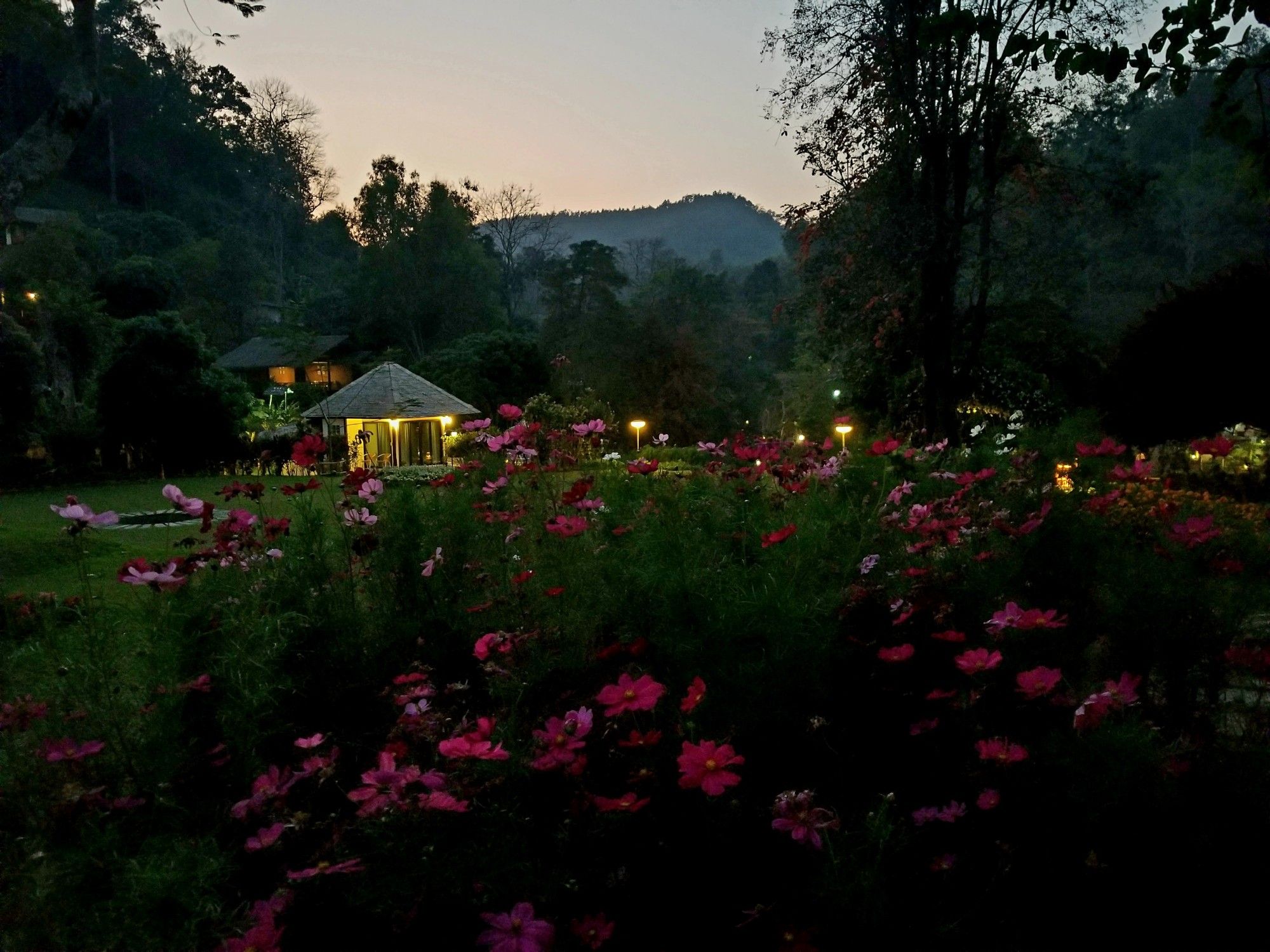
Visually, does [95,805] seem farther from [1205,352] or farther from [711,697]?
[1205,352]

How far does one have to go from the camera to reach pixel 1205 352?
8.41 m

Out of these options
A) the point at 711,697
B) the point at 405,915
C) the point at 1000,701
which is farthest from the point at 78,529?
the point at 1000,701

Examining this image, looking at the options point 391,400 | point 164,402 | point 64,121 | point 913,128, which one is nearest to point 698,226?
point 391,400

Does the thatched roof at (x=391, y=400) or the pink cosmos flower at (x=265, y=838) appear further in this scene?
the thatched roof at (x=391, y=400)

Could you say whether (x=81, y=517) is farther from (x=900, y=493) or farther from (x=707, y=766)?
(x=900, y=493)

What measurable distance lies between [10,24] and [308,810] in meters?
12.4

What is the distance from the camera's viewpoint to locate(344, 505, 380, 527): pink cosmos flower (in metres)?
2.25

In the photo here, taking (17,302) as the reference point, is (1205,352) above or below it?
below

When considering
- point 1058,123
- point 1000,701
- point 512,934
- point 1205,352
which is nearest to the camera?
point 512,934

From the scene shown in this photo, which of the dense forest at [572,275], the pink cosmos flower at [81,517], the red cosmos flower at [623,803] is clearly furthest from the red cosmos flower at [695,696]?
the dense forest at [572,275]

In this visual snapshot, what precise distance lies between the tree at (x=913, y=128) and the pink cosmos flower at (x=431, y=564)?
27.6ft

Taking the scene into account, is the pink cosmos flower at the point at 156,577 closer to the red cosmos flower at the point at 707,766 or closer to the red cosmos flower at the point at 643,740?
the red cosmos flower at the point at 643,740

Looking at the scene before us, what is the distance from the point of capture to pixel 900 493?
8.64 feet

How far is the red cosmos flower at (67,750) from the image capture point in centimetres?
125
